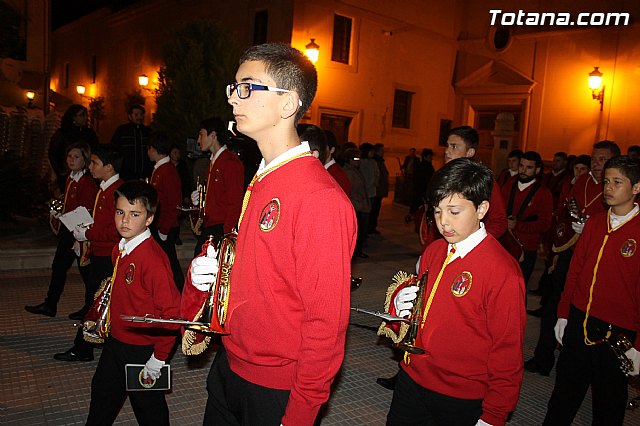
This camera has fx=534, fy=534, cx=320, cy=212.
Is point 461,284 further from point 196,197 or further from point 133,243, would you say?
point 196,197

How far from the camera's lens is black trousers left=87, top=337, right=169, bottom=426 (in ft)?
10.3

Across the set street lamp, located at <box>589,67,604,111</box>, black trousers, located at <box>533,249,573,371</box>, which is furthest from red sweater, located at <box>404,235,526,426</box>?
street lamp, located at <box>589,67,604,111</box>

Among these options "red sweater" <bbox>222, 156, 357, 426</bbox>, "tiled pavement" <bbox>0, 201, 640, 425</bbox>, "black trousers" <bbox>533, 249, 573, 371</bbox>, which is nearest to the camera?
"red sweater" <bbox>222, 156, 357, 426</bbox>

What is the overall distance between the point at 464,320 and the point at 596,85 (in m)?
Answer: 20.0

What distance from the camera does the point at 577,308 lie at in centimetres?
362

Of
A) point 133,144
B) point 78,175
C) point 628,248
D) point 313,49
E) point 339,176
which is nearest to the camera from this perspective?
point 628,248

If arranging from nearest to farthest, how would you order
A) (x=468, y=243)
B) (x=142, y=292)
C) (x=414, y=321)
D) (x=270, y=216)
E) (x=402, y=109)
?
(x=270, y=216) → (x=414, y=321) → (x=468, y=243) → (x=142, y=292) → (x=402, y=109)

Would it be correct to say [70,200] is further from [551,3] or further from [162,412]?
[551,3]

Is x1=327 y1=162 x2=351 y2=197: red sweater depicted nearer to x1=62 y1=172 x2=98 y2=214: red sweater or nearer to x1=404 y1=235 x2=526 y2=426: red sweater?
x1=62 y1=172 x2=98 y2=214: red sweater

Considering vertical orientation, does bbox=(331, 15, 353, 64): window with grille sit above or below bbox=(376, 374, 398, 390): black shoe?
above

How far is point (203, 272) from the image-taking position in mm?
2047

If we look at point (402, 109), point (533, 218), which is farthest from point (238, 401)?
point (402, 109)

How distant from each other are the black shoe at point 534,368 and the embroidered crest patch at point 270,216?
14.8ft

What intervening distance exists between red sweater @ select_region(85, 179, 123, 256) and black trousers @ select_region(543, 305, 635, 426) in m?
3.71
